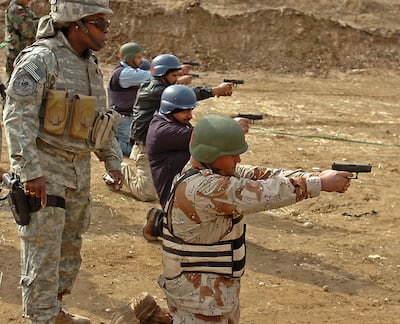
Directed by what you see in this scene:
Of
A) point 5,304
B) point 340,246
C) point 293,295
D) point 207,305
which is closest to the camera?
point 207,305

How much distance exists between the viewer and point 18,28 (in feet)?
35.4

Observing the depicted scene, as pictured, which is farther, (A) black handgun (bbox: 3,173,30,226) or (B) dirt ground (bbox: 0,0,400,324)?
(B) dirt ground (bbox: 0,0,400,324)

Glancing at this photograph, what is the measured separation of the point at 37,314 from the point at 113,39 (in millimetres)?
16292

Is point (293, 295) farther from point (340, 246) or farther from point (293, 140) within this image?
point (293, 140)

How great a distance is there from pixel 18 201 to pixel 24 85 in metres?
0.65

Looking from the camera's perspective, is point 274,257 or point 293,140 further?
point 293,140

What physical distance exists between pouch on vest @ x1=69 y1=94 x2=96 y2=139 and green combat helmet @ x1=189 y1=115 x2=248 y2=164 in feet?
2.92

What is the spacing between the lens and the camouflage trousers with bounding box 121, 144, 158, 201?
8570 millimetres

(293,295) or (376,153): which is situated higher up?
(293,295)

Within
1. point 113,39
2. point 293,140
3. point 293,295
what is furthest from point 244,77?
point 293,295

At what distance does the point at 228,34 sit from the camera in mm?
20188

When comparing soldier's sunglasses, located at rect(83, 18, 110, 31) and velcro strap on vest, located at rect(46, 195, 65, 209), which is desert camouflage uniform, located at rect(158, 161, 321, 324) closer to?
velcro strap on vest, located at rect(46, 195, 65, 209)

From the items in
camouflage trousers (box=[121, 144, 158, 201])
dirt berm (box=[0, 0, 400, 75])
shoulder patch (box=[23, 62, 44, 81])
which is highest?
shoulder patch (box=[23, 62, 44, 81])

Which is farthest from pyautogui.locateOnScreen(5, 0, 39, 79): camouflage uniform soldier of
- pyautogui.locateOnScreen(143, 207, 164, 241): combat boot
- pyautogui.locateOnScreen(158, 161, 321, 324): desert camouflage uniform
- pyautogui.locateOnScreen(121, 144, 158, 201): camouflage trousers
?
pyautogui.locateOnScreen(158, 161, 321, 324): desert camouflage uniform
